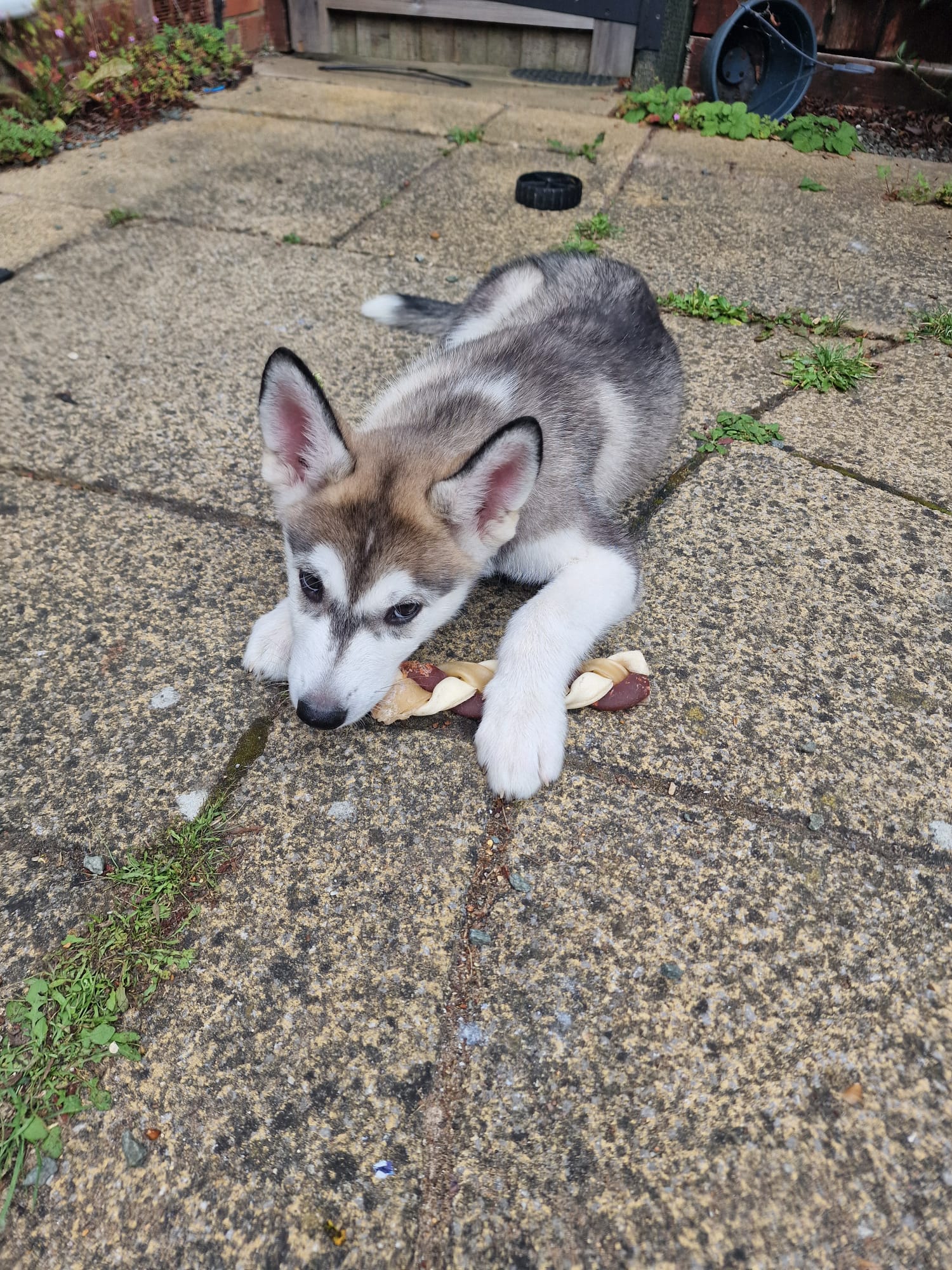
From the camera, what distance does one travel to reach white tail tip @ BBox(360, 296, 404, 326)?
177 inches

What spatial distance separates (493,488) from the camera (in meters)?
2.51

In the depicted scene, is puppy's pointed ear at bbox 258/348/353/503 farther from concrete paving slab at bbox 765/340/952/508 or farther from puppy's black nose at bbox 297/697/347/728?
concrete paving slab at bbox 765/340/952/508

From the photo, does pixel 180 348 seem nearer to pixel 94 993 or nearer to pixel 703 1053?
pixel 94 993

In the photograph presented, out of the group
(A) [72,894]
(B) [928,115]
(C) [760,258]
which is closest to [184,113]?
(C) [760,258]

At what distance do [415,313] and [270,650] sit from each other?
8.29 ft

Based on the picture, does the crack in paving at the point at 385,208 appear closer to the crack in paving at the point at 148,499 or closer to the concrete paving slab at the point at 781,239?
the concrete paving slab at the point at 781,239

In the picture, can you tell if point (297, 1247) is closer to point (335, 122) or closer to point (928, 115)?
point (335, 122)

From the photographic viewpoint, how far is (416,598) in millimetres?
2471

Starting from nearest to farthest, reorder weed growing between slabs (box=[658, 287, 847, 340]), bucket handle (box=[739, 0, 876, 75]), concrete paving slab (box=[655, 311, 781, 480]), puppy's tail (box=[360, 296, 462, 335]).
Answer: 1. concrete paving slab (box=[655, 311, 781, 480])
2. puppy's tail (box=[360, 296, 462, 335])
3. weed growing between slabs (box=[658, 287, 847, 340])
4. bucket handle (box=[739, 0, 876, 75])

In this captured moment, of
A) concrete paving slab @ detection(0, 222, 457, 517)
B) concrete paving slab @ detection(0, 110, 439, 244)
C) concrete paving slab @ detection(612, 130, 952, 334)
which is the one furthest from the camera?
concrete paving slab @ detection(0, 110, 439, 244)

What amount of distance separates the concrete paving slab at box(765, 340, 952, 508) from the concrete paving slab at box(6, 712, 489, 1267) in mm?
2321

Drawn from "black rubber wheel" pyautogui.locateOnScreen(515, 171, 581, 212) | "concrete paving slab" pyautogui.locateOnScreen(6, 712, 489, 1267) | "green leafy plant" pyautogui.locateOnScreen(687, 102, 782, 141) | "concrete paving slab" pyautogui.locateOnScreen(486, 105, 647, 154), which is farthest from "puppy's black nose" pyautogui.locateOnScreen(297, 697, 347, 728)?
"green leafy plant" pyautogui.locateOnScreen(687, 102, 782, 141)

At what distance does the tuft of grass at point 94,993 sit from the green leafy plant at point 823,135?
7162 millimetres

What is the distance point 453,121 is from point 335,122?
0.96 metres
